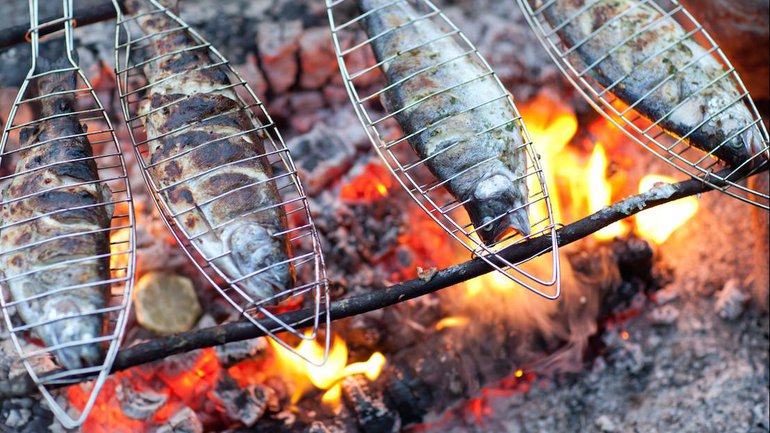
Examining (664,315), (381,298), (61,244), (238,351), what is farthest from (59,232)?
(664,315)

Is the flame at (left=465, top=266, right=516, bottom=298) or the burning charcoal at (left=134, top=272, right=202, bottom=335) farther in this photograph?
the flame at (left=465, top=266, right=516, bottom=298)

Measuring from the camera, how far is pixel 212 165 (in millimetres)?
2131

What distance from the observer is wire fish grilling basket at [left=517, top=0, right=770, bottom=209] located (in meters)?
2.22

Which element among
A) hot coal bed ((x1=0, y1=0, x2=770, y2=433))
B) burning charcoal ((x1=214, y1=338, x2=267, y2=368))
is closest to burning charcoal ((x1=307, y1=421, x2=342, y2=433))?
hot coal bed ((x1=0, y1=0, x2=770, y2=433))

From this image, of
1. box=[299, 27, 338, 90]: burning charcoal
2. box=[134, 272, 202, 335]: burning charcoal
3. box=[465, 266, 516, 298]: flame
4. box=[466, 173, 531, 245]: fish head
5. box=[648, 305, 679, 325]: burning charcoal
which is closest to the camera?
box=[466, 173, 531, 245]: fish head

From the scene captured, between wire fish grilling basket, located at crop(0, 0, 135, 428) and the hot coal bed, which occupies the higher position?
wire fish grilling basket, located at crop(0, 0, 135, 428)

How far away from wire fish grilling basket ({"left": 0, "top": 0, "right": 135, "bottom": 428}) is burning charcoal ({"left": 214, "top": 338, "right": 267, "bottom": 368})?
457 mm

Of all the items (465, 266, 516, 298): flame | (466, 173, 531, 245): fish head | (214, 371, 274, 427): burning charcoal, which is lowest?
(214, 371, 274, 427): burning charcoal

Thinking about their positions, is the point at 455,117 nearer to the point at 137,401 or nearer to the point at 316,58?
the point at 316,58

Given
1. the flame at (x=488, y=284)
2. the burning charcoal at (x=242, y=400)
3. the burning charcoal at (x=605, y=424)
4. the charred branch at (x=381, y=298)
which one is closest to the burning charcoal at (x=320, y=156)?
the flame at (x=488, y=284)

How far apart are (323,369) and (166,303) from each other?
29.7 inches

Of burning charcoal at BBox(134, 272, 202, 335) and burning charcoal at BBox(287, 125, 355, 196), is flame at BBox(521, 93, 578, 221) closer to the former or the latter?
burning charcoal at BBox(287, 125, 355, 196)

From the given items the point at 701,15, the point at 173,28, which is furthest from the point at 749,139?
the point at 173,28

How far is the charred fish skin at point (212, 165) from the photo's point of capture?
1955 millimetres
